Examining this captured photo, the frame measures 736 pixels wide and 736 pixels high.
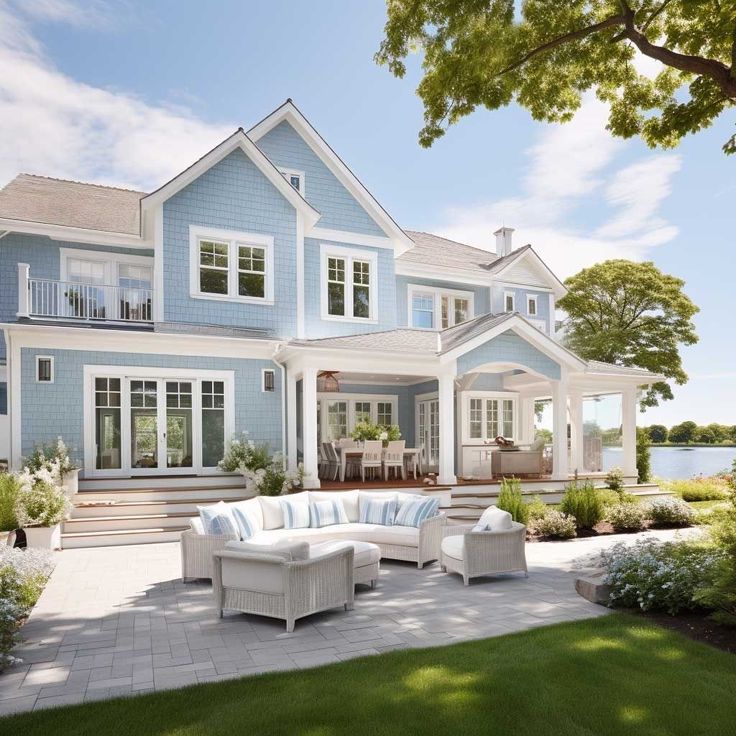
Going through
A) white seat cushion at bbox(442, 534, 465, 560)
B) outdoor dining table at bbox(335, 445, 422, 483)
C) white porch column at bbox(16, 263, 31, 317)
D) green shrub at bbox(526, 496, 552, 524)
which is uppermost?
white porch column at bbox(16, 263, 31, 317)

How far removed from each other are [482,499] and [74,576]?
28.7 ft

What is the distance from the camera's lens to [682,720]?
13.1 ft

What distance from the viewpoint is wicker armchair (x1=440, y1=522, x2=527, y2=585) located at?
26.1ft

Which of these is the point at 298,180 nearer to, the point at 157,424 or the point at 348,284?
the point at 348,284

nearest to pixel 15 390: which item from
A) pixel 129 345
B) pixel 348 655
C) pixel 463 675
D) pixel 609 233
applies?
pixel 129 345

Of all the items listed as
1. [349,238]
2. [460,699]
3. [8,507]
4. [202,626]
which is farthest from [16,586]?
[349,238]

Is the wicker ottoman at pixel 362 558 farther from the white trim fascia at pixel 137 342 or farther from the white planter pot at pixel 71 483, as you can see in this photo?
the white trim fascia at pixel 137 342

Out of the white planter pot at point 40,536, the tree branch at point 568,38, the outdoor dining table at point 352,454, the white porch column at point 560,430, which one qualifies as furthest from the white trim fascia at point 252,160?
the white porch column at point 560,430

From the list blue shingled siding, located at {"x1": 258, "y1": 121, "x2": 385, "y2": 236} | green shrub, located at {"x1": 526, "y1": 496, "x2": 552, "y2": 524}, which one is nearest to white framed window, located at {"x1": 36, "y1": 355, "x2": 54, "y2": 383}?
blue shingled siding, located at {"x1": 258, "y1": 121, "x2": 385, "y2": 236}

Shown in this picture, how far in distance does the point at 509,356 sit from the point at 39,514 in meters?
10.4

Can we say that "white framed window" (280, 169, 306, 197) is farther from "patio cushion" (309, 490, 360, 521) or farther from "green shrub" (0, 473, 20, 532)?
"green shrub" (0, 473, 20, 532)

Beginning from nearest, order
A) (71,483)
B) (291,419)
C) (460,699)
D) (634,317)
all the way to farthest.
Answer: (460,699)
(71,483)
(291,419)
(634,317)

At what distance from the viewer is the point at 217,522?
8102 millimetres

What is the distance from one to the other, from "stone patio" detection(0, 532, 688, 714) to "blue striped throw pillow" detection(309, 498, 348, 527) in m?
1.18
